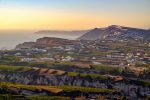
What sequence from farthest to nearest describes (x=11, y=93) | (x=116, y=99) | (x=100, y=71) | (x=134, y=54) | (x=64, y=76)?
(x=134, y=54) → (x=100, y=71) → (x=64, y=76) → (x=116, y=99) → (x=11, y=93)

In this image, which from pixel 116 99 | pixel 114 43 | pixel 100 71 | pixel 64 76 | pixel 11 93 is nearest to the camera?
pixel 11 93

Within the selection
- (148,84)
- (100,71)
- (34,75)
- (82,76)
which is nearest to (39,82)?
(34,75)

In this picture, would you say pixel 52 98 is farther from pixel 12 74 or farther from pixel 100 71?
pixel 100 71

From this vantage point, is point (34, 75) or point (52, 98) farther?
point (34, 75)

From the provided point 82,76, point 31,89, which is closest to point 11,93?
point 31,89

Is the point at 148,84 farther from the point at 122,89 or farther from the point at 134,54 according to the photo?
the point at 134,54

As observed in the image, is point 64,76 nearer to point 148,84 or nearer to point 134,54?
point 148,84

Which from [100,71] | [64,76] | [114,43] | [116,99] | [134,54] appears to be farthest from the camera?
[114,43]

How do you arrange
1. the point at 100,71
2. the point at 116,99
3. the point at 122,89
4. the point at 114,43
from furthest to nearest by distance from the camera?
the point at 114,43 → the point at 100,71 → the point at 122,89 → the point at 116,99

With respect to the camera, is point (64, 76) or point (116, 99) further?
point (64, 76)
